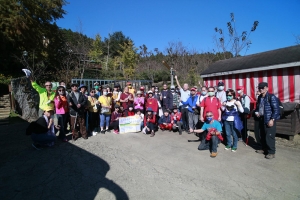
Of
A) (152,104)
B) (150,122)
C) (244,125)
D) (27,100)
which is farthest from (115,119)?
(27,100)

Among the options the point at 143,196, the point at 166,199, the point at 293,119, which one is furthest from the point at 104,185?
the point at 293,119

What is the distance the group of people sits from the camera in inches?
193

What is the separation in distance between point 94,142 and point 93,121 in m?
1.43

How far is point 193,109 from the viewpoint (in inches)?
271

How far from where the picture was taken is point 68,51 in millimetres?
21219

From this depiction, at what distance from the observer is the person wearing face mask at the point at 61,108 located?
5.94 m

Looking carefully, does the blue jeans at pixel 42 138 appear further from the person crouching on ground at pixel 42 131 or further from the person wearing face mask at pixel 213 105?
the person wearing face mask at pixel 213 105

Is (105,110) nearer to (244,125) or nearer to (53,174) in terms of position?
(53,174)

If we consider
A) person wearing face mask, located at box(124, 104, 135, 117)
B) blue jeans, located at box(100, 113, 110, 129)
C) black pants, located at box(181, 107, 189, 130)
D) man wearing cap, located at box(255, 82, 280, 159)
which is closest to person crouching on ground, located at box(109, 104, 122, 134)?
blue jeans, located at box(100, 113, 110, 129)

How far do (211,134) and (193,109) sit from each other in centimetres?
202

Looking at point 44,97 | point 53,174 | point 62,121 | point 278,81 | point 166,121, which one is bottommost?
point 53,174

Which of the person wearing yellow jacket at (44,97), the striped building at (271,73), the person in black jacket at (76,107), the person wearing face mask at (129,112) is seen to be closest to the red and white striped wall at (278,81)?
the striped building at (271,73)

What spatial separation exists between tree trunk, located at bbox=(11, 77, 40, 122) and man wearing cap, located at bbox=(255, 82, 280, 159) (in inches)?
399

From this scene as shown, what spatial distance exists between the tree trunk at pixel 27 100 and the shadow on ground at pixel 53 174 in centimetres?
437
